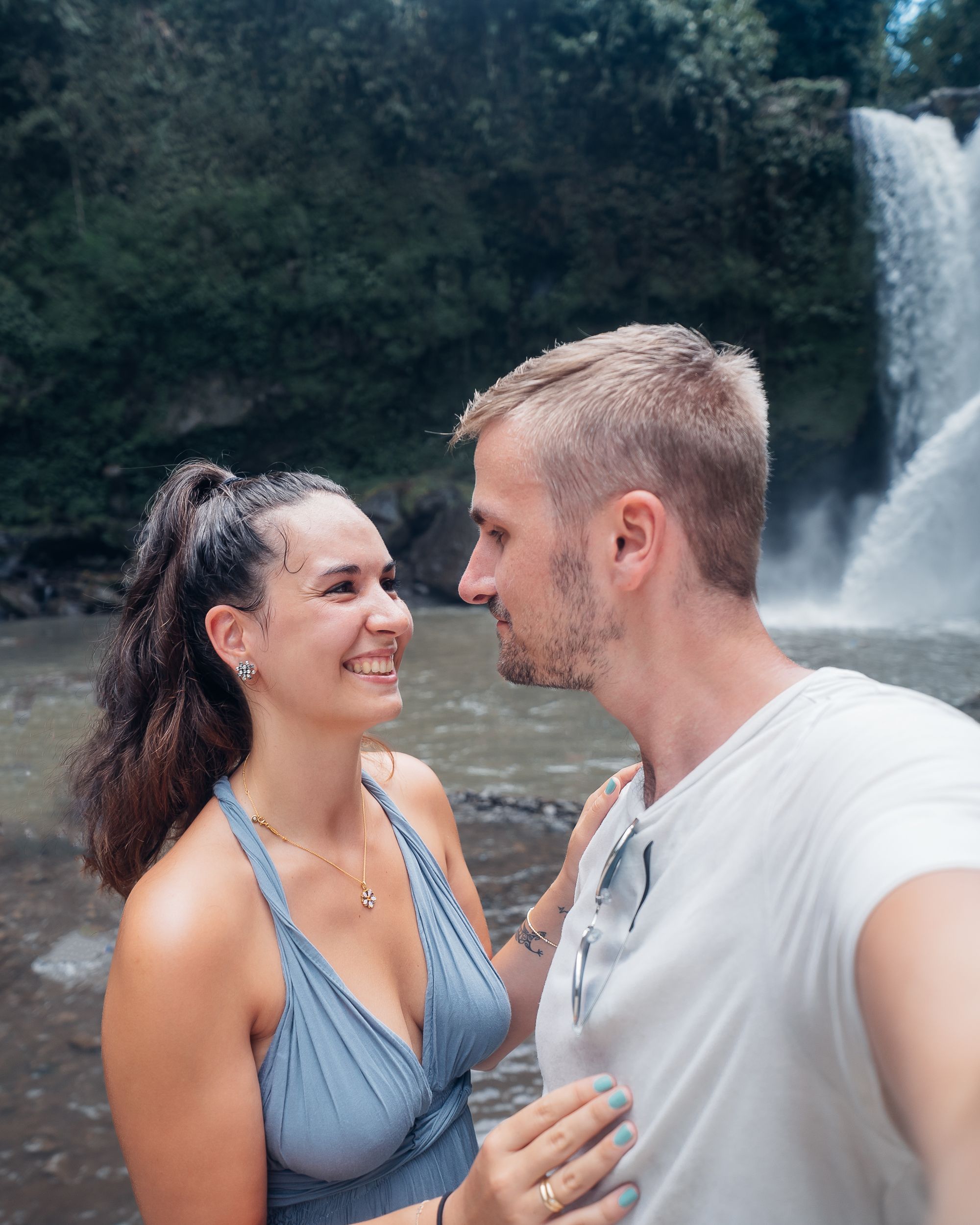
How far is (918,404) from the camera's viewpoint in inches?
699

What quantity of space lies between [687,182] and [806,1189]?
21.4 m

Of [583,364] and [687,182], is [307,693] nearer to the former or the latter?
[583,364]

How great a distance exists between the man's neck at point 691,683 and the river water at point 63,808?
176cm

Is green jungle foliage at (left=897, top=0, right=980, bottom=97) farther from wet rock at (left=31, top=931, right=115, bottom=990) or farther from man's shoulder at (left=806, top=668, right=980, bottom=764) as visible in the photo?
man's shoulder at (left=806, top=668, right=980, bottom=764)

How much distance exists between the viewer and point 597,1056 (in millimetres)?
1130

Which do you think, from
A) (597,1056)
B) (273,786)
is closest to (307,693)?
(273,786)

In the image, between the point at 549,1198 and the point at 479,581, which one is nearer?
the point at 549,1198

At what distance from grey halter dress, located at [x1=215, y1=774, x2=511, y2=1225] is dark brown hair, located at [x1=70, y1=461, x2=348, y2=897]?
142 mm

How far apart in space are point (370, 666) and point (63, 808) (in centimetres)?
457

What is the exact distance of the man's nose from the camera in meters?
1.43

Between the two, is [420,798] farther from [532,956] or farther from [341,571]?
[341,571]

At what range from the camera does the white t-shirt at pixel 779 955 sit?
0.84m

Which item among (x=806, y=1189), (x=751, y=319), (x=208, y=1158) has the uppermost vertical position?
(x=751, y=319)

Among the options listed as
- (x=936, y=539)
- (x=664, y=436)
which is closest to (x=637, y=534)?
(x=664, y=436)
